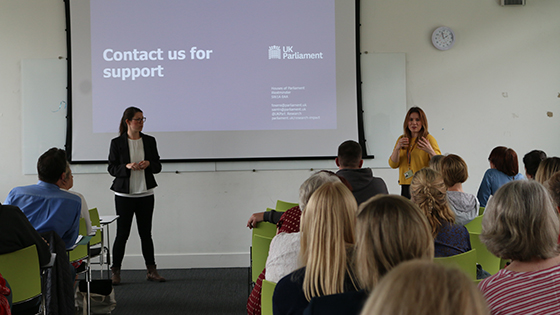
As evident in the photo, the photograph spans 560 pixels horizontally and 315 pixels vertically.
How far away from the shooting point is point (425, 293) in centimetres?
56

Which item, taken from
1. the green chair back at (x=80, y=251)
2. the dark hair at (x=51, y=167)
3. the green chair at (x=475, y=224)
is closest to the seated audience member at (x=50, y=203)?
the dark hair at (x=51, y=167)

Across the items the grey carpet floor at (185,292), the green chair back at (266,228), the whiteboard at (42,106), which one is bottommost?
the grey carpet floor at (185,292)

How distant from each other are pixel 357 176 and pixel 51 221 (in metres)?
2.08

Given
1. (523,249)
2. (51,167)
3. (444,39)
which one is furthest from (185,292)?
(444,39)

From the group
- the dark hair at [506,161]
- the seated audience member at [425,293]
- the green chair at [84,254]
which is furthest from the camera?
the dark hair at [506,161]

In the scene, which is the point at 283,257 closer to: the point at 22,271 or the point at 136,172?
the point at 22,271

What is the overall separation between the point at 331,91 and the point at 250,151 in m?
1.15

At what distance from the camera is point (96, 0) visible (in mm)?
4980

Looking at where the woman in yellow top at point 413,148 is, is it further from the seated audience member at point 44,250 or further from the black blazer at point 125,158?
the seated audience member at point 44,250

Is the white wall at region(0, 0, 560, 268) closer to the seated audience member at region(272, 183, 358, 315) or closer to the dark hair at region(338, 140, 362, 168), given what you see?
the dark hair at region(338, 140, 362, 168)

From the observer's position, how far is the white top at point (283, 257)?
5.98 ft

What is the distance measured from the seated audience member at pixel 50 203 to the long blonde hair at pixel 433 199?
2.18 metres

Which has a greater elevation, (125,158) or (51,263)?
(125,158)

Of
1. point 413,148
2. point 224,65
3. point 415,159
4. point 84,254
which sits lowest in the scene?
point 84,254
